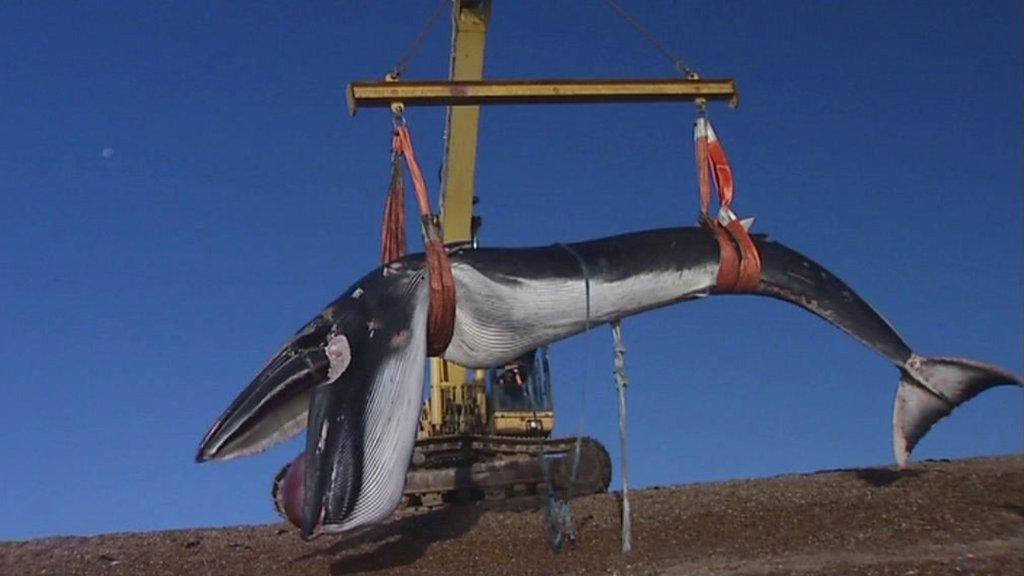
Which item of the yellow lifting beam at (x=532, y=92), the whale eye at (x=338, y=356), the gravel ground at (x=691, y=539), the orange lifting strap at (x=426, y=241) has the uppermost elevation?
the yellow lifting beam at (x=532, y=92)

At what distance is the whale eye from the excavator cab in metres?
15.2

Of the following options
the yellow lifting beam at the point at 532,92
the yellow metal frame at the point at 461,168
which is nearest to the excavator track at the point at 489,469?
the yellow metal frame at the point at 461,168

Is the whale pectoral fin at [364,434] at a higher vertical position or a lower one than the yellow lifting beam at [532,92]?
lower

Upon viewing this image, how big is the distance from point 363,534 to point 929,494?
248 inches

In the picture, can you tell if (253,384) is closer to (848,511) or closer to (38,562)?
(848,511)

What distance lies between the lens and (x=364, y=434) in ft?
16.0

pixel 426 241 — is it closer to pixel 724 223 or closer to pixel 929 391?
pixel 724 223

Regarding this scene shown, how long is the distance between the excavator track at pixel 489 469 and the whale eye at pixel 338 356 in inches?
569

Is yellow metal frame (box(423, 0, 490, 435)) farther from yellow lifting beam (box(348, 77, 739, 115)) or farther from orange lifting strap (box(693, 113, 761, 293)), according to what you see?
orange lifting strap (box(693, 113, 761, 293))

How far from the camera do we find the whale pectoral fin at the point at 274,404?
493 centimetres

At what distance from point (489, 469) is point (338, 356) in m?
15.0

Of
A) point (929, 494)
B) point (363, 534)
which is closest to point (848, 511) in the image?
point (929, 494)

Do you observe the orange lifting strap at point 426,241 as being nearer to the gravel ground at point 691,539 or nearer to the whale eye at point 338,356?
the whale eye at point 338,356

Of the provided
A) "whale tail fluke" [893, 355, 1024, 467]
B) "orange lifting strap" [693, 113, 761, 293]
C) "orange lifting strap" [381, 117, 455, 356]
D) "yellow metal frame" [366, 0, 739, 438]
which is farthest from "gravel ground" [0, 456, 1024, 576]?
"orange lifting strap" [381, 117, 455, 356]
